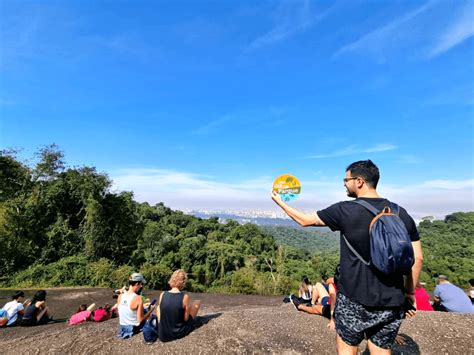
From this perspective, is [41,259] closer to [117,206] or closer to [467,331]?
[117,206]

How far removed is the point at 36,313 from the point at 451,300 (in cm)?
1096

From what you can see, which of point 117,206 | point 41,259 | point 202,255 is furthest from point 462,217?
point 41,259

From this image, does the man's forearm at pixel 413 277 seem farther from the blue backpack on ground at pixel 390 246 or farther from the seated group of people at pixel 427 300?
the seated group of people at pixel 427 300

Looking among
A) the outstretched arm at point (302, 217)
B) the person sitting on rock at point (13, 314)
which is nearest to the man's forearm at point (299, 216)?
the outstretched arm at point (302, 217)

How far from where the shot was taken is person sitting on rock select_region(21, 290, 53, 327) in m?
7.81

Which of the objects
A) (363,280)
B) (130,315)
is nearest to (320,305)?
(130,315)

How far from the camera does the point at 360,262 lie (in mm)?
2104

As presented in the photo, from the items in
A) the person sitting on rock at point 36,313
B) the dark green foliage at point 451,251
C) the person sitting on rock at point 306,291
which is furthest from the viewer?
the dark green foliage at point 451,251

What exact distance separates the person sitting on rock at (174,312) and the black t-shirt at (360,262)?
313cm

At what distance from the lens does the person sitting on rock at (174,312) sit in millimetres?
4539

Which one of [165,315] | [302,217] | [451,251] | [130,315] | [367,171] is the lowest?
[451,251]

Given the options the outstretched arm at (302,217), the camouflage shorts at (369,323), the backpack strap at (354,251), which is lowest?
the camouflage shorts at (369,323)

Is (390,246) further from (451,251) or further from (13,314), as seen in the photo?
(451,251)

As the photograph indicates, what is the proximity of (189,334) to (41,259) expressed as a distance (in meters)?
24.4
